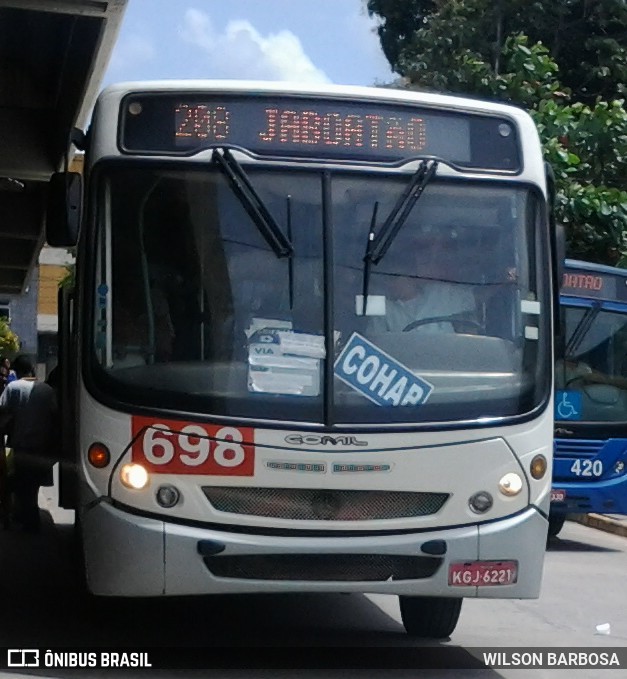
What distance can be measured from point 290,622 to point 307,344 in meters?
2.41

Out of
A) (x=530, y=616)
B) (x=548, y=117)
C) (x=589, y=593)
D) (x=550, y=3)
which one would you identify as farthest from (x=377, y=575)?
(x=550, y=3)

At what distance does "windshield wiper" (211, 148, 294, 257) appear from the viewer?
703 cm

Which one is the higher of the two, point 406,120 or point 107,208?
point 406,120

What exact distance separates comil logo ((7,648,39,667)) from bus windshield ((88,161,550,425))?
1380 mm

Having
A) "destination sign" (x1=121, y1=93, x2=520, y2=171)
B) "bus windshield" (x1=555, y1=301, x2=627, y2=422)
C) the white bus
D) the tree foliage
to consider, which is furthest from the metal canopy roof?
the tree foliage

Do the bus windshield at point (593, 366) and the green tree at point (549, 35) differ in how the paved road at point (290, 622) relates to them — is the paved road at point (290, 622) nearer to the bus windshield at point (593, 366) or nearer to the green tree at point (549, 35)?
the bus windshield at point (593, 366)

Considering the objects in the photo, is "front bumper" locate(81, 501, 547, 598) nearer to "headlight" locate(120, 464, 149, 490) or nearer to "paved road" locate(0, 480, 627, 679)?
"headlight" locate(120, 464, 149, 490)

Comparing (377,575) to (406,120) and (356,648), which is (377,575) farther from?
(406,120)

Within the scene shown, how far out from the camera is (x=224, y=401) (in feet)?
22.4

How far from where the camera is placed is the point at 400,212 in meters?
7.19

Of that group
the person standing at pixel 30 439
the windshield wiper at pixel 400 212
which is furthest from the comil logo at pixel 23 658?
the person standing at pixel 30 439

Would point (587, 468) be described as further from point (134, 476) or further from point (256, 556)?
point (134, 476)

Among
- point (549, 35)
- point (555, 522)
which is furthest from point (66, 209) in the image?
point (549, 35)

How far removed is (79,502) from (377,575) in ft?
5.05
